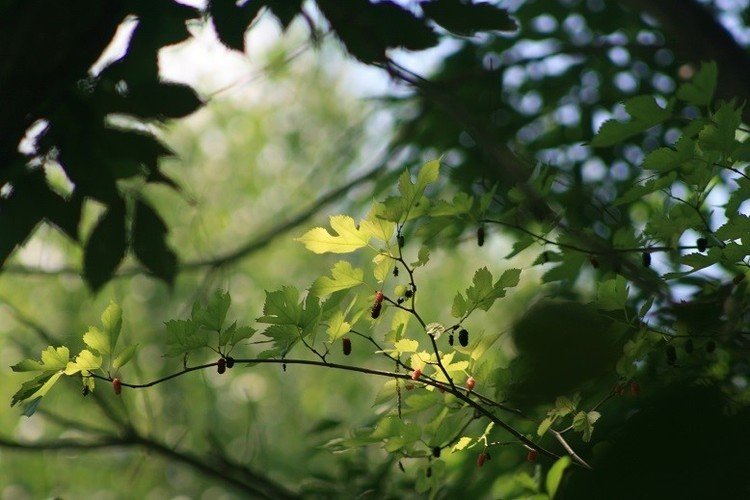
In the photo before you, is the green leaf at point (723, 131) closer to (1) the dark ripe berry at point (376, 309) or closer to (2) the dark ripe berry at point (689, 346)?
(2) the dark ripe berry at point (689, 346)

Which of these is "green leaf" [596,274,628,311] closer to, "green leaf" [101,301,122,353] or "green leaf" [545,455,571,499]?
"green leaf" [545,455,571,499]

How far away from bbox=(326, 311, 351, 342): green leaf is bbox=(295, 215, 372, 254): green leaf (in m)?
0.10

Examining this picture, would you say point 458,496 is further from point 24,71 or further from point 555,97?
point 555,97

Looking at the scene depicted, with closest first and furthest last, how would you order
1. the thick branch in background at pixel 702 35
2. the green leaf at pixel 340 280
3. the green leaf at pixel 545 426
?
the green leaf at pixel 545 426 → the green leaf at pixel 340 280 → the thick branch in background at pixel 702 35

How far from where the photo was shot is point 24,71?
125cm

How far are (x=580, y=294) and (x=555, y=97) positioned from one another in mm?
722

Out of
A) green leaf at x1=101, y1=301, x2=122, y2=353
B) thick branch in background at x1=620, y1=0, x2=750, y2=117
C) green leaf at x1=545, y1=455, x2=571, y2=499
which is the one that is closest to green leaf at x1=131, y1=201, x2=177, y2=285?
green leaf at x1=101, y1=301, x2=122, y2=353

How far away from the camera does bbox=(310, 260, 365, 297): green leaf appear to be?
122cm

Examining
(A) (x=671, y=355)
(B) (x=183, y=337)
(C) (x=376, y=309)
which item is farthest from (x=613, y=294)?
(B) (x=183, y=337)

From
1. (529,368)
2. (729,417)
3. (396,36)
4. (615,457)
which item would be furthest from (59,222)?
(729,417)

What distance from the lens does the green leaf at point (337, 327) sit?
45.6 inches

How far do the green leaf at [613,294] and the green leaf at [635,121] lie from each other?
8.6 inches

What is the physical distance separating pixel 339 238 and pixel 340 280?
0.06m

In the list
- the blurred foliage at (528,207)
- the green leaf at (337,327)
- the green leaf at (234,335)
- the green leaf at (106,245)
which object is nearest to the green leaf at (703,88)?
the blurred foliage at (528,207)
